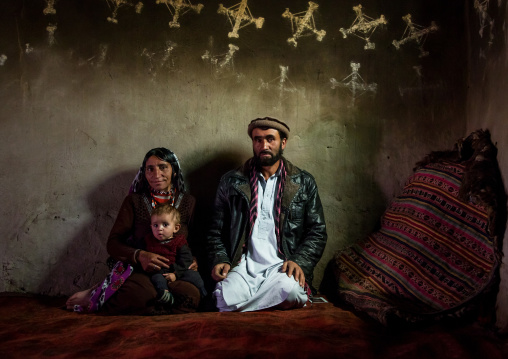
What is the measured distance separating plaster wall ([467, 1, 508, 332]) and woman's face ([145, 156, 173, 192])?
102 inches

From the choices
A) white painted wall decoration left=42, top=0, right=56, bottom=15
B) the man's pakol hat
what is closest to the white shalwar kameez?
the man's pakol hat

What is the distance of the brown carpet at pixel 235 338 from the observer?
2.14 m

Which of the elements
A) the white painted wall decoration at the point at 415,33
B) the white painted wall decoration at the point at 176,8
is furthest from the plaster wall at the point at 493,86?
the white painted wall decoration at the point at 176,8

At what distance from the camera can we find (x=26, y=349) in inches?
86.5

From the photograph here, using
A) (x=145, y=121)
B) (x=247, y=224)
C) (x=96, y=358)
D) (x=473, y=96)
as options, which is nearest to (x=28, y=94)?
(x=145, y=121)

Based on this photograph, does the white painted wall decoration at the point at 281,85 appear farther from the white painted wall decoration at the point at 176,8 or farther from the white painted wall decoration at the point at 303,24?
the white painted wall decoration at the point at 176,8

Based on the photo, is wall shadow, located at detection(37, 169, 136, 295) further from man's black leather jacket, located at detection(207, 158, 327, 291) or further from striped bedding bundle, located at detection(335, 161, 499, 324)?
striped bedding bundle, located at detection(335, 161, 499, 324)

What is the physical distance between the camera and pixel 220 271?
10.5 ft

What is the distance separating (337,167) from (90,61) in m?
2.66

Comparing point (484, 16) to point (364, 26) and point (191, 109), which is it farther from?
point (191, 109)

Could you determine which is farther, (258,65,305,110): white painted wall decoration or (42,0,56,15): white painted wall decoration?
(258,65,305,110): white painted wall decoration

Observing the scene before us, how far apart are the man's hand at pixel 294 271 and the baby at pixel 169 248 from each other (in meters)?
0.71

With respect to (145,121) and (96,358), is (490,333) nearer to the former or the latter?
(96,358)

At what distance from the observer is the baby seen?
298 cm
